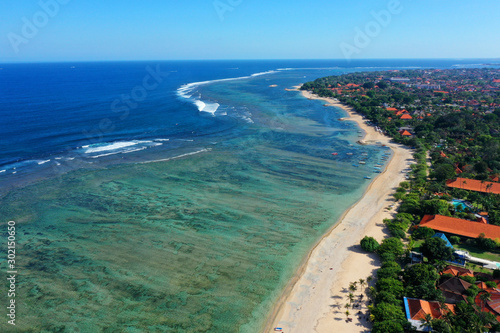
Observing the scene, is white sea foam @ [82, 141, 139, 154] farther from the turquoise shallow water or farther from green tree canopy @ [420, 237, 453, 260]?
green tree canopy @ [420, 237, 453, 260]

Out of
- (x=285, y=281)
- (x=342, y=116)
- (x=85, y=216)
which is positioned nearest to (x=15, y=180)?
(x=85, y=216)

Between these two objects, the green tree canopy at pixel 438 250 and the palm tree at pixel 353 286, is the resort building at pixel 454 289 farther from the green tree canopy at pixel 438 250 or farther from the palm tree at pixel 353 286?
the palm tree at pixel 353 286

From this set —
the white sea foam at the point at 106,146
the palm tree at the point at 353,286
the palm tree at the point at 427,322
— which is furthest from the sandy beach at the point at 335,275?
the white sea foam at the point at 106,146

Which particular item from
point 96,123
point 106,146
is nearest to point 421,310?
point 106,146

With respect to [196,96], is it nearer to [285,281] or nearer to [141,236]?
[141,236]

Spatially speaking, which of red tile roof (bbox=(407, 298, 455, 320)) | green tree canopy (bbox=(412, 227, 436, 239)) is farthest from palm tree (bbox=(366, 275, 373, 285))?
green tree canopy (bbox=(412, 227, 436, 239))

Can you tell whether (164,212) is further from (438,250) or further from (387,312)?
(438,250)
